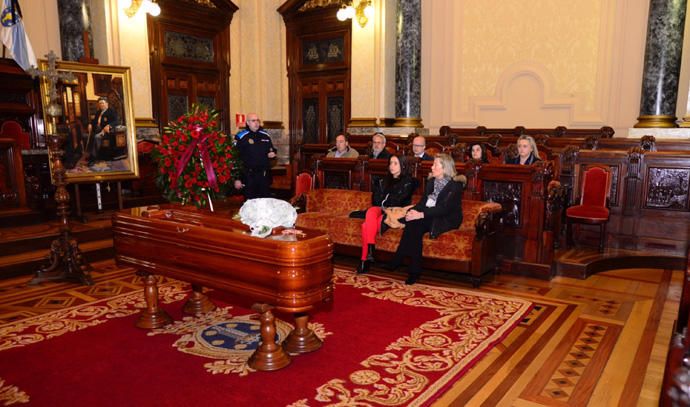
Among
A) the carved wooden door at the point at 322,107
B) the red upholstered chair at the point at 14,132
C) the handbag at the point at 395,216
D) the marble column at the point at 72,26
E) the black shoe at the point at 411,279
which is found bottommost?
the black shoe at the point at 411,279

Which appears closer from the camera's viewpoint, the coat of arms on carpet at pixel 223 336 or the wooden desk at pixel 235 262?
the wooden desk at pixel 235 262

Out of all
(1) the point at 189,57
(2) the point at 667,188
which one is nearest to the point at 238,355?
(2) the point at 667,188

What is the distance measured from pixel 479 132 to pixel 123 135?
5.93 m

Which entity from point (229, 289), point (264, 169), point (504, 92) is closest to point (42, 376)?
point (229, 289)

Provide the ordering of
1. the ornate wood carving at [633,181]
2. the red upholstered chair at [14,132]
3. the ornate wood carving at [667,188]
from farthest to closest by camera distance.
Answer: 1. the red upholstered chair at [14,132]
2. the ornate wood carving at [633,181]
3. the ornate wood carving at [667,188]

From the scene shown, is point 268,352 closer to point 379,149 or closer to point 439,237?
point 439,237

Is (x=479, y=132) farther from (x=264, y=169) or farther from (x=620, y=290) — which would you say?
(x=620, y=290)

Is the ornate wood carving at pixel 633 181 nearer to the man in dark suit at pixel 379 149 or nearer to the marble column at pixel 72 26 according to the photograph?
the man in dark suit at pixel 379 149

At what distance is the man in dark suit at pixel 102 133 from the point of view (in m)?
6.98

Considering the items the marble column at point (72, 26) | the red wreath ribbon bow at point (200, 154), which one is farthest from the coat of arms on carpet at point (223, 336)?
the marble column at point (72, 26)

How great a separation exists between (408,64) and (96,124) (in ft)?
18.4

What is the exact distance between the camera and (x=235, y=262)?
3057 millimetres

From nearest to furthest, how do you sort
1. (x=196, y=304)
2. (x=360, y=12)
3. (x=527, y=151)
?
(x=196, y=304) < (x=527, y=151) < (x=360, y=12)

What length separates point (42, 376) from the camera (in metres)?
3.20
